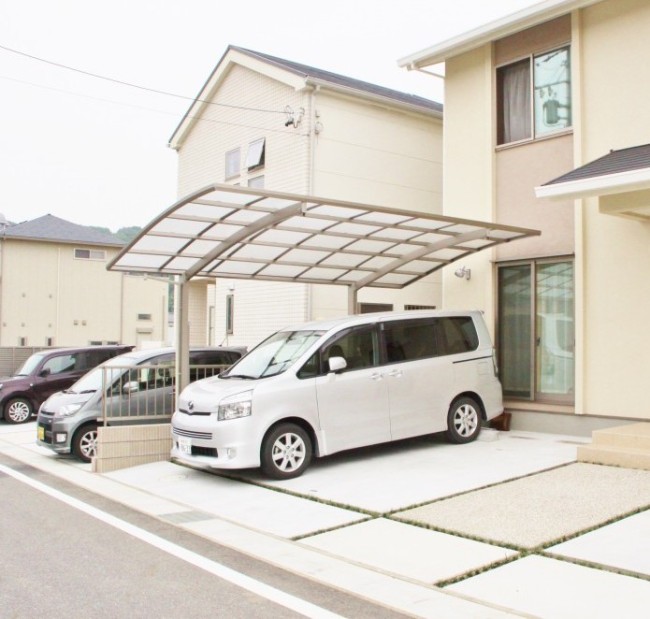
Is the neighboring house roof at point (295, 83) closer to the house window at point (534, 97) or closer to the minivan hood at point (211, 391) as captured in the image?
the house window at point (534, 97)

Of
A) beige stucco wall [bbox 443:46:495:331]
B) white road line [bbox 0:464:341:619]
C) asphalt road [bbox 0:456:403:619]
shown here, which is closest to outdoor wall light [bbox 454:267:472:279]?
beige stucco wall [bbox 443:46:495:331]

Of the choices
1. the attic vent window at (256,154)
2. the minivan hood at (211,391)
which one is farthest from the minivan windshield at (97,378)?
the attic vent window at (256,154)

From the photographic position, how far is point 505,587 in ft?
15.4

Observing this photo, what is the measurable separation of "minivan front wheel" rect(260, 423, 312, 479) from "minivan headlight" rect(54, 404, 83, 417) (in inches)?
141

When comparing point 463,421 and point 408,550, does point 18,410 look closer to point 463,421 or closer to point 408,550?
point 463,421

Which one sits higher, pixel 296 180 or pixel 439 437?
pixel 296 180

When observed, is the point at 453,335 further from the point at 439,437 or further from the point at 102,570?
the point at 102,570

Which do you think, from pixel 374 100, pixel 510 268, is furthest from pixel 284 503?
pixel 374 100

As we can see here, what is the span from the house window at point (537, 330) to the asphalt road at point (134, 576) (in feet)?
20.9

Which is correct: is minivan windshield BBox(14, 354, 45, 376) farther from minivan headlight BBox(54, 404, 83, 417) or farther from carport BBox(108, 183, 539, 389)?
carport BBox(108, 183, 539, 389)

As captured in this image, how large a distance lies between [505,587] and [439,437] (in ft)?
18.7

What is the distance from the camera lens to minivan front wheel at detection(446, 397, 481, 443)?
9648 mm

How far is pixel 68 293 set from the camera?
32.0m

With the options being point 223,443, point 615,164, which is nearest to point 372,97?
point 615,164
